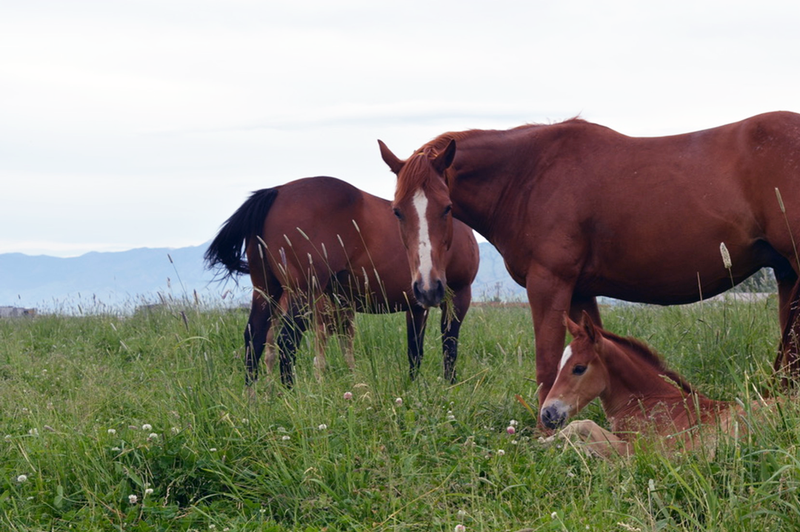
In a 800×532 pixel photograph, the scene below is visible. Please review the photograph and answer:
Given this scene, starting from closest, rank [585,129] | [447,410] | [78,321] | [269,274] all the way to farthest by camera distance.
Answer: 1. [447,410]
2. [585,129]
3. [269,274]
4. [78,321]

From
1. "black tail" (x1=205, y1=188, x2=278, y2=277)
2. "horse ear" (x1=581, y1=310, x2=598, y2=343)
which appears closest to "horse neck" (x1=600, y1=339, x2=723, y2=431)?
"horse ear" (x1=581, y1=310, x2=598, y2=343)

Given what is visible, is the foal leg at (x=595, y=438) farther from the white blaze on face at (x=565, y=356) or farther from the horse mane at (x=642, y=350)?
the horse mane at (x=642, y=350)

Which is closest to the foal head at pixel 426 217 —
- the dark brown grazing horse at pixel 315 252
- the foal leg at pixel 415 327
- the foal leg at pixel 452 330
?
the foal leg at pixel 452 330

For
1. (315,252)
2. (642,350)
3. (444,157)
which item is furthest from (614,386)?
(315,252)

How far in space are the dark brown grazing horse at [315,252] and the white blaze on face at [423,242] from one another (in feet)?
6.35

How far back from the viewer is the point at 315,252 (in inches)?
274

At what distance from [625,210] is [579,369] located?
109cm

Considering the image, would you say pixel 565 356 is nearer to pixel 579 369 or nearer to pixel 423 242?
pixel 579 369

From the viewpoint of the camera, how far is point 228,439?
147 inches

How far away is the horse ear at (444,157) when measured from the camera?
491 cm

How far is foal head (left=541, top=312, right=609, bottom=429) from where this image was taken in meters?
4.48

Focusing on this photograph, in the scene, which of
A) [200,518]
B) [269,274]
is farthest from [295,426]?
[269,274]

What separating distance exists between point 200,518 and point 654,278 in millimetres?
3159

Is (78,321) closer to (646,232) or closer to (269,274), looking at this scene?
(269,274)
